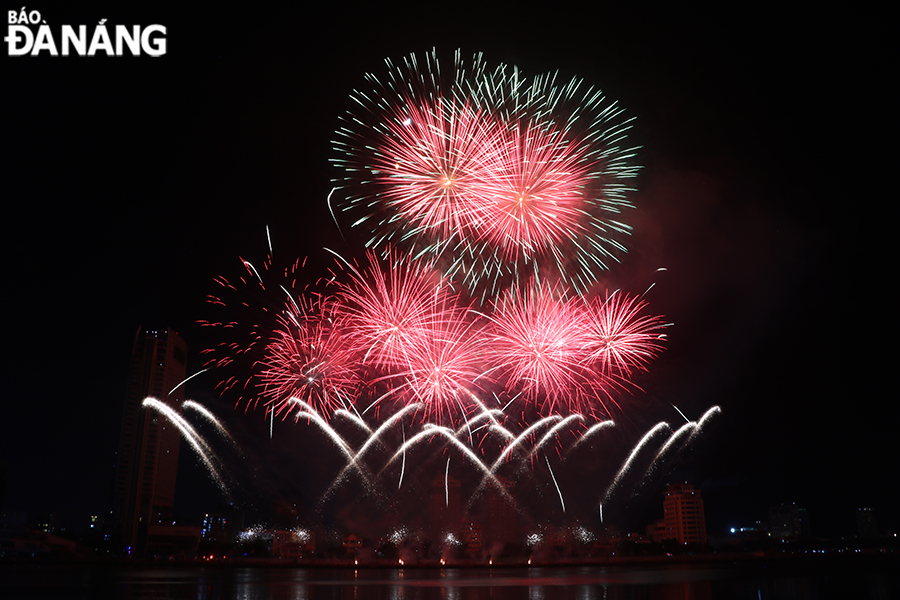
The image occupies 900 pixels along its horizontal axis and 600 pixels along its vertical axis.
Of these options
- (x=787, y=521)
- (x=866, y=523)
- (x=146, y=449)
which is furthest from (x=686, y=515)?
(x=146, y=449)

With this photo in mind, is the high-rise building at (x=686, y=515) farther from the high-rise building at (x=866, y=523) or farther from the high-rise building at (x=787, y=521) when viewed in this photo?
the high-rise building at (x=866, y=523)

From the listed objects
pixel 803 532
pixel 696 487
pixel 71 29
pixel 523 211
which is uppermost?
pixel 71 29

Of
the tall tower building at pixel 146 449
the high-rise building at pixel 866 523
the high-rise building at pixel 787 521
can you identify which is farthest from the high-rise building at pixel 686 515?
the tall tower building at pixel 146 449

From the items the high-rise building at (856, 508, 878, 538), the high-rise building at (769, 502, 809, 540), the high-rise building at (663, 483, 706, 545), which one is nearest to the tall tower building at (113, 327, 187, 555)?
the high-rise building at (663, 483, 706, 545)

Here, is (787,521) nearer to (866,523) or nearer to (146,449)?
(866,523)

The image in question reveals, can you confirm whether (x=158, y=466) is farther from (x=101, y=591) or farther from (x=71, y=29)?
(x=71, y=29)

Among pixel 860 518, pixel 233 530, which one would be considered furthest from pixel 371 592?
pixel 860 518
